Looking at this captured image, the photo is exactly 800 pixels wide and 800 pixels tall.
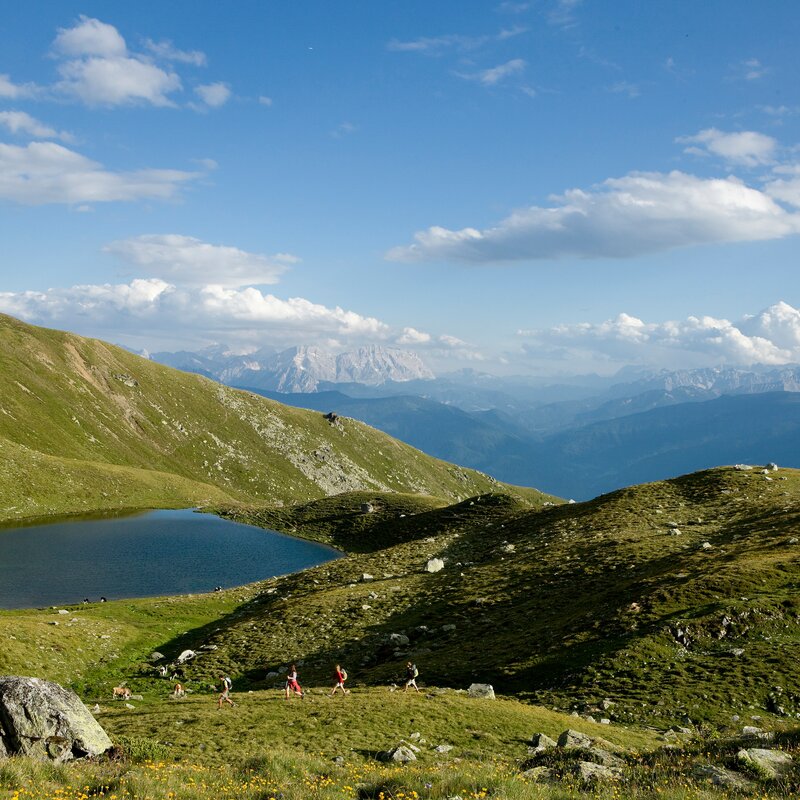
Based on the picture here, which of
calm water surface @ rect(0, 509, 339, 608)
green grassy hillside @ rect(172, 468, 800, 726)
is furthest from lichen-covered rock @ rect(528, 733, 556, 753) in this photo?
Answer: calm water surface @ rect(0, 509, 339, 608)

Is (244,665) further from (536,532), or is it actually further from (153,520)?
(153,520)

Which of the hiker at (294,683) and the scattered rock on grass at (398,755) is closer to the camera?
the scattered rock on grass at (398,755)

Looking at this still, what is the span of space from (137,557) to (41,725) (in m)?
81.6

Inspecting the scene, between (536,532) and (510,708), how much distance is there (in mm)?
45090

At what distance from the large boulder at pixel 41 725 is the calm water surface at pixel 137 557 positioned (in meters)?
56.7

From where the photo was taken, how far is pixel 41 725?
18.8 metres

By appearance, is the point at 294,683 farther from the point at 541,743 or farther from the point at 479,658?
the point at 541,743

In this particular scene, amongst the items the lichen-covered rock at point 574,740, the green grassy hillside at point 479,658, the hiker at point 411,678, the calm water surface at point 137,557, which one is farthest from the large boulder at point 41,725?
the calm water surface at point 137,557

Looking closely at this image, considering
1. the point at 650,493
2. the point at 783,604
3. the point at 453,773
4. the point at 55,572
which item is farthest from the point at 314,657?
the point at 55,572

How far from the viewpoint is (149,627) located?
55812 millimetres

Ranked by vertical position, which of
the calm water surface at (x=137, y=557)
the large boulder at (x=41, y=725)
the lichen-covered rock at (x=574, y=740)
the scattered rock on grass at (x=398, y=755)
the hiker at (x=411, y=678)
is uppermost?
the large boulder at (x=41, y=725)

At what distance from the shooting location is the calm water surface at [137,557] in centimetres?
7494

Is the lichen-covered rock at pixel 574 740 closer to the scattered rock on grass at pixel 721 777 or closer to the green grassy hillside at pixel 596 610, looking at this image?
the scattered rock on grass at pixel 721 777

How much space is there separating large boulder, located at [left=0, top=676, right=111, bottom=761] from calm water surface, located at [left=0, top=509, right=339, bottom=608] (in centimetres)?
5669
